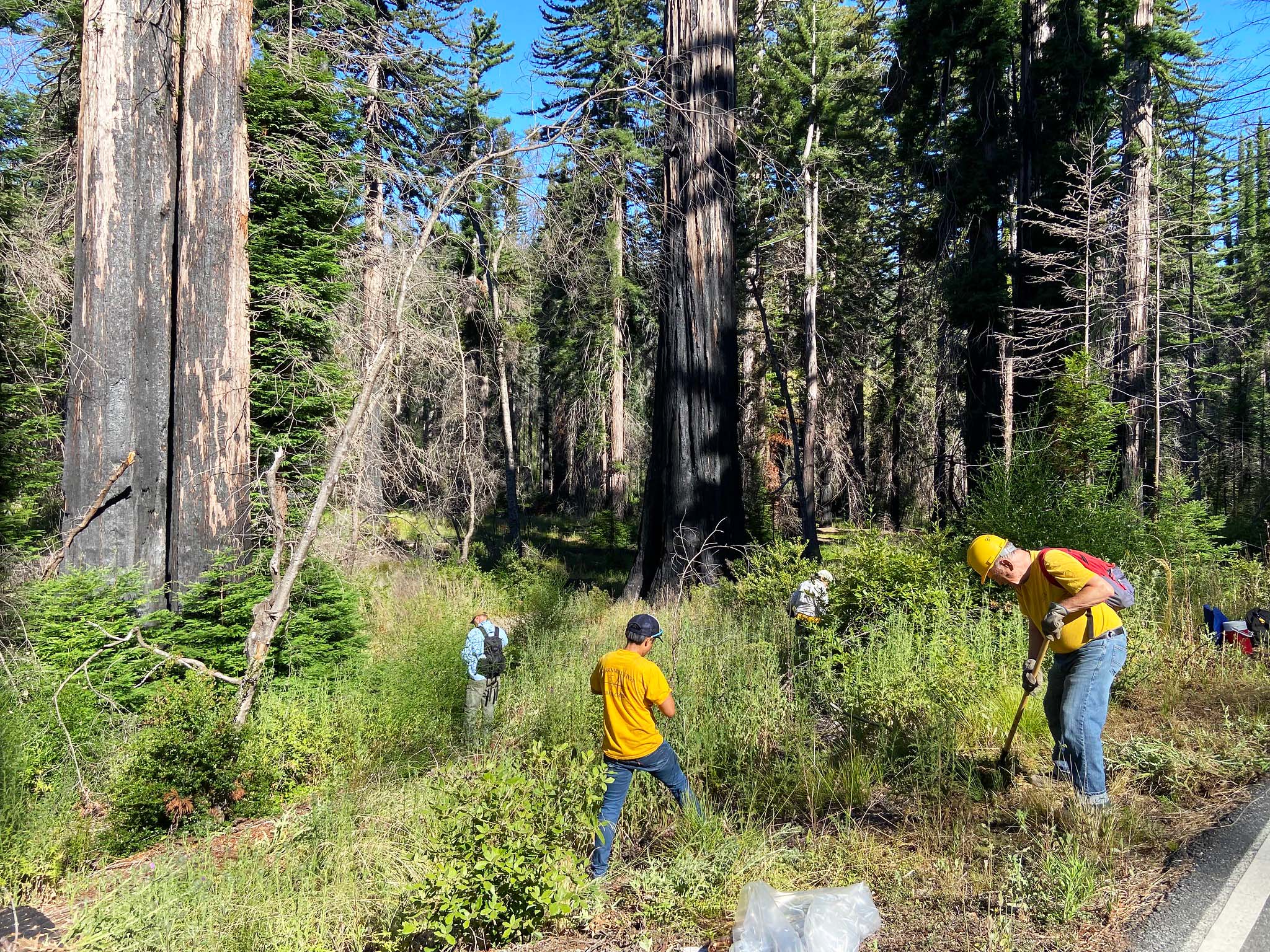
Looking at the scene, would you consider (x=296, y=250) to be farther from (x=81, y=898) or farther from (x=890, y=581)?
(x=890, y=581)

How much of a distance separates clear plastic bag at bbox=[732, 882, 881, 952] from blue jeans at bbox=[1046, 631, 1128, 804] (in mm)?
1757

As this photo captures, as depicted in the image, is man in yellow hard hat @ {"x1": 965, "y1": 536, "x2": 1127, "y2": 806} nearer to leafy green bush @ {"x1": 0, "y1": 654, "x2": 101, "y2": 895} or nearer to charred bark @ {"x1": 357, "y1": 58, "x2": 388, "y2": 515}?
charred bark @ {"x1": 357, "y1": 58, "x2": 388, "y2": 515}

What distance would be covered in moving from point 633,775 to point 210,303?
6765 millimetres

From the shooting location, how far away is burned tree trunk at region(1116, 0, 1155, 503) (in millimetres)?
12766

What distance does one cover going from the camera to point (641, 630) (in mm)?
4621

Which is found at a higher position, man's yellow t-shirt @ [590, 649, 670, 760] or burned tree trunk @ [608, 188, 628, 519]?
burned tree trunk @ [608, 188, 628, 519]

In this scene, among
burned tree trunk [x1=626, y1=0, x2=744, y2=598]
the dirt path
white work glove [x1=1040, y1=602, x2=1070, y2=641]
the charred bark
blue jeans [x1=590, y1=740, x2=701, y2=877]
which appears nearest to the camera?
the dirt path

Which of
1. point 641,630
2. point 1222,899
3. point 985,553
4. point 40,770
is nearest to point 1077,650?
point 985,553

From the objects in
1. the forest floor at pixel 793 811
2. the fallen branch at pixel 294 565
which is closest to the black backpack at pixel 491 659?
the forest floor at pixel 793 811

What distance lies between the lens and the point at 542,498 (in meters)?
35.6

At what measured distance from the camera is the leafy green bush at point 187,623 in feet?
22.2

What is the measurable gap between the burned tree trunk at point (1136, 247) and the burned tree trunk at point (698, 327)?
6700 mm

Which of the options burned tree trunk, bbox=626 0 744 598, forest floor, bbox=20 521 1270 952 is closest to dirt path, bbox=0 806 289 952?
forest floor, bbox=20 521 1270 952

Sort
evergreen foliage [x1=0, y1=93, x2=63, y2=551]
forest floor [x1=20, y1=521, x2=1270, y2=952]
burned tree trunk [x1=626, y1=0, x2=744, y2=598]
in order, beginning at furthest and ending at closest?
burned tree trunk [x1=626, y1=0, x2=744, y2=598], evergreen foliage [x1=0, y1=93, x2=63, y2=551], forest floor [x1=20, y1=521, x2=1270, y2=952]
